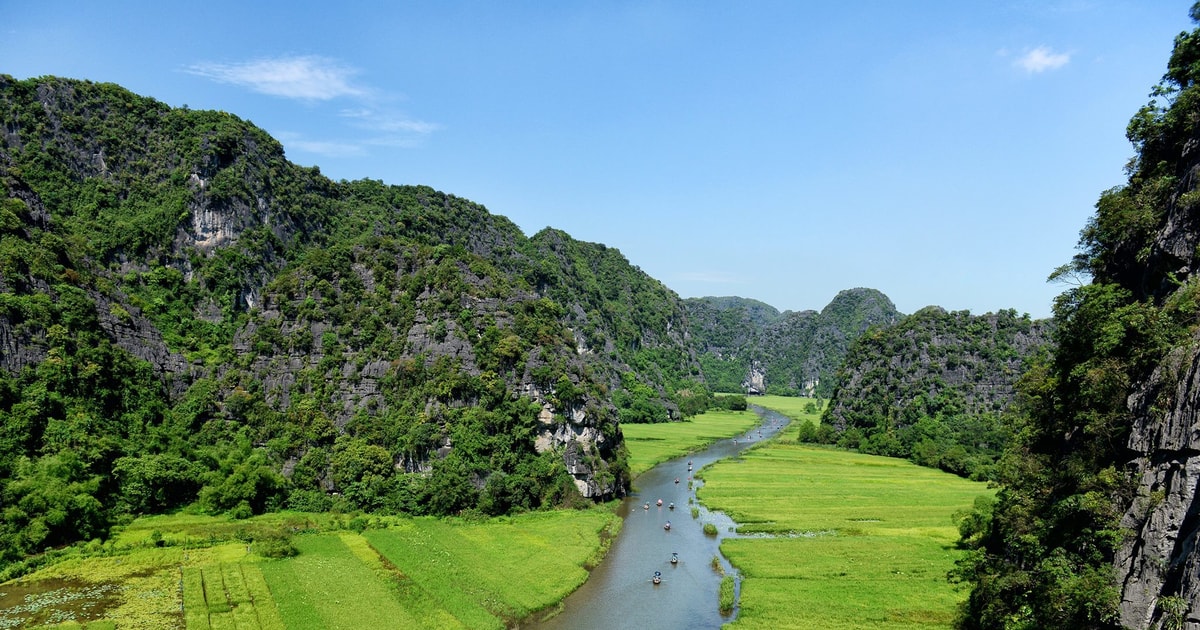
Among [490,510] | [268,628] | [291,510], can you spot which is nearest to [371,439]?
[291,510]

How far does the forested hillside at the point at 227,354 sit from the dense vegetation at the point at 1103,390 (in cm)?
4162

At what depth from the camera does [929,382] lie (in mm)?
126562

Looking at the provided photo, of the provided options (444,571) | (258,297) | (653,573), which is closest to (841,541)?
(653,573)

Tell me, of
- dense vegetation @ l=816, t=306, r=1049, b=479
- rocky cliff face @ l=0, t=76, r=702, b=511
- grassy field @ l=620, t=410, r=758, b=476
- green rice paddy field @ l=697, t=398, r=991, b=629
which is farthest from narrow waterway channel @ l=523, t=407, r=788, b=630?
dense vegetation @ l=816, t=306, r=1049, b=479

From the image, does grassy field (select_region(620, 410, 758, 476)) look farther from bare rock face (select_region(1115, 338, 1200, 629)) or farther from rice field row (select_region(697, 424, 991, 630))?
bare rock face (select_region(1115, 338, 1200, 629))

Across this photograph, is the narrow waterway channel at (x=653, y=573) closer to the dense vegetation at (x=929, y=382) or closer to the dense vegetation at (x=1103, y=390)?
the dense vegetation at (x=1103, y=390)

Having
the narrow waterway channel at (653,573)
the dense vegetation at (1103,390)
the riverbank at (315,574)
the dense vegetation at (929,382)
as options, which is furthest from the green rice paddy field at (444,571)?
the dense vegetation at (929,382)

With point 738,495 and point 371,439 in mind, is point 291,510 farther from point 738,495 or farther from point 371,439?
point 738,495

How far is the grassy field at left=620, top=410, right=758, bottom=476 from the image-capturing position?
4068 inches

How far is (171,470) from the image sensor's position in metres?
60.7

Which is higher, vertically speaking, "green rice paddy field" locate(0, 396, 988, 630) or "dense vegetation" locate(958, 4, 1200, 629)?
"dense vegetation" locate(958, 4, 1200, 629)

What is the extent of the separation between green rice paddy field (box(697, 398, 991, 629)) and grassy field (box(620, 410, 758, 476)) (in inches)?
447

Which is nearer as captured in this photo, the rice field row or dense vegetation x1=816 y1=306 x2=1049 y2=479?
the rice field row

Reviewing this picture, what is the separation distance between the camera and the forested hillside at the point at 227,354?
2363 inches
